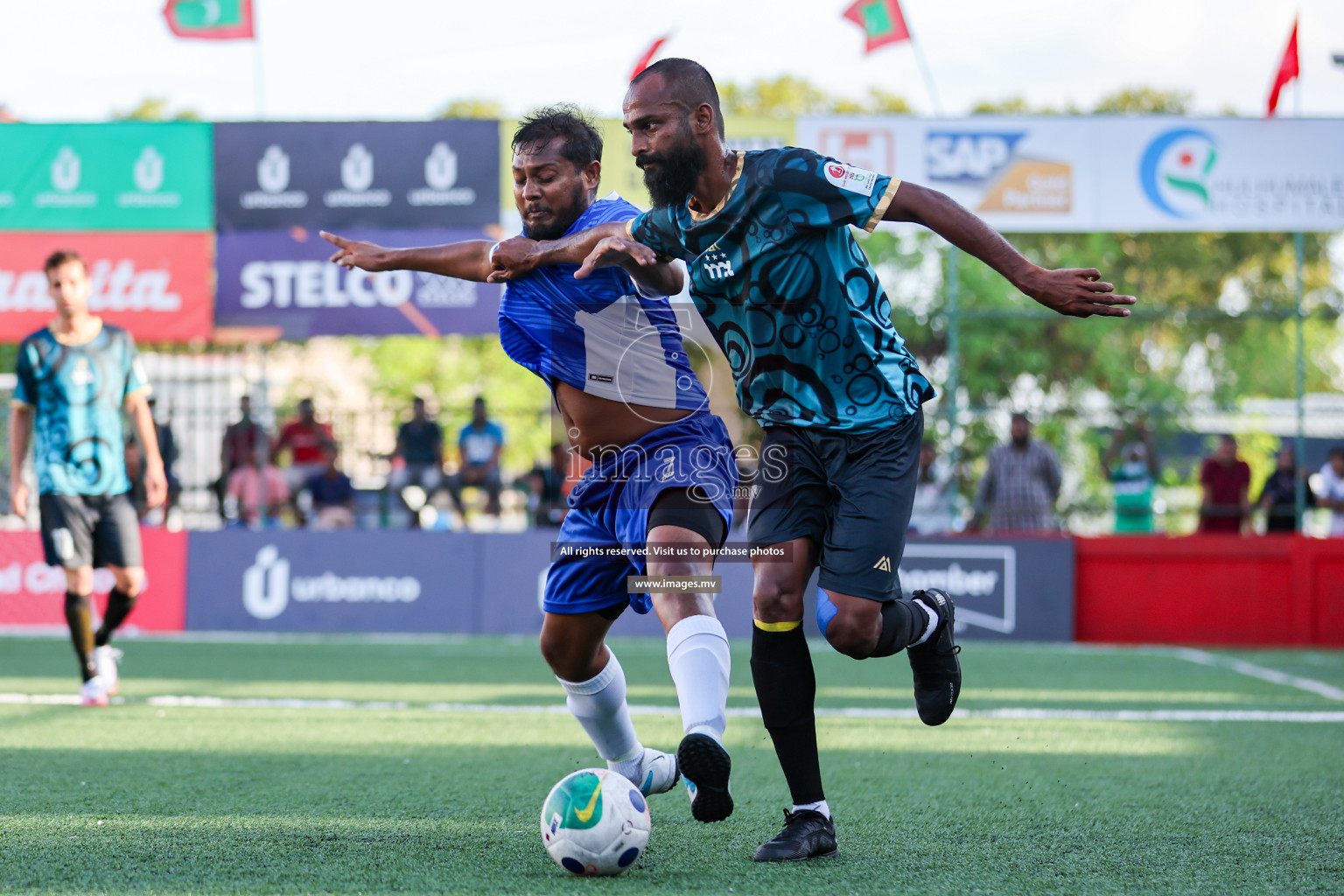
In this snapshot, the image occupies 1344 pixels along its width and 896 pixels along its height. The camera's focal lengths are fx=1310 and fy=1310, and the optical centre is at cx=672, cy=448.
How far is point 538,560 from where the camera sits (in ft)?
40.9

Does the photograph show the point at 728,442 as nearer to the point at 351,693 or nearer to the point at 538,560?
the point at 351,693

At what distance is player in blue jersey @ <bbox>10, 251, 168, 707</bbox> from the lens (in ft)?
23.4

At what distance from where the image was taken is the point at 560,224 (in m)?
4.20

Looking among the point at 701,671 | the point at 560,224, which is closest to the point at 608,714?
the point at 701,671

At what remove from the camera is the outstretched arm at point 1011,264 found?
3.54 meters

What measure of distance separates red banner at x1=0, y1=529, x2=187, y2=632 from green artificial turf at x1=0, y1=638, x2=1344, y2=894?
152 inches

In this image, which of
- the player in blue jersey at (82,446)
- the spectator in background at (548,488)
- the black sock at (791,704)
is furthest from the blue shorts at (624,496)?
the spectator in background at (548,488)

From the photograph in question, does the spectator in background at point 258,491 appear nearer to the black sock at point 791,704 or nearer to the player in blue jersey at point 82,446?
the player in blue jersey at point 82,446

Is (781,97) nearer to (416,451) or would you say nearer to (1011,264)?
(416,451)

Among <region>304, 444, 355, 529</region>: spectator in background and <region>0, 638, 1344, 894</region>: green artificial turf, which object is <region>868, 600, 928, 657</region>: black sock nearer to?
<region>0, 638, 1344, 894</region>: green artificial turf

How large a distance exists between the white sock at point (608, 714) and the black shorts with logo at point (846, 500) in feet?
2.36

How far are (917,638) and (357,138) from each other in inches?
407

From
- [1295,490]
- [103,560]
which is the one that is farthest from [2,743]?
[1295,490]

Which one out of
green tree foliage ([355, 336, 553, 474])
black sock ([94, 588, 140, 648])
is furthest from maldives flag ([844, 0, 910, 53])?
green tree foliage ([355, 336, 553, 474])
